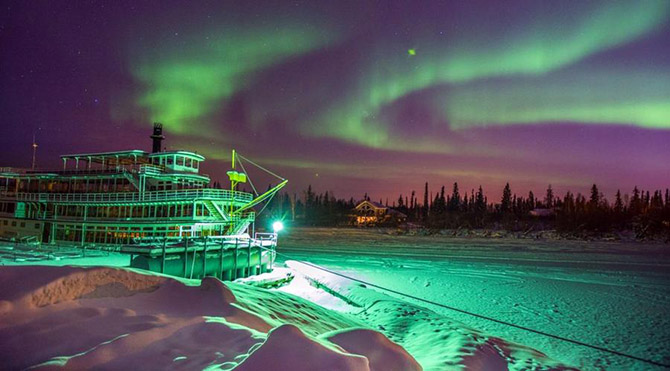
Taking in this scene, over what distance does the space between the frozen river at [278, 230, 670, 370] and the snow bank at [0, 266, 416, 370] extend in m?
10.7

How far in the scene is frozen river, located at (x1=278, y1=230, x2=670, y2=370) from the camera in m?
13.4

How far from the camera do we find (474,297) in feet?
67.9

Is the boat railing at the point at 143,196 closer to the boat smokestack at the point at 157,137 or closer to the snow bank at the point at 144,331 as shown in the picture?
the boat smokestack at the point at 157,137

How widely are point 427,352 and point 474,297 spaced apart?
1167 centimetres

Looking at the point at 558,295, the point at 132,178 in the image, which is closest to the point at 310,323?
the point at 558,295

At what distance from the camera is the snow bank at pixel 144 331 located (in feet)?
15.6

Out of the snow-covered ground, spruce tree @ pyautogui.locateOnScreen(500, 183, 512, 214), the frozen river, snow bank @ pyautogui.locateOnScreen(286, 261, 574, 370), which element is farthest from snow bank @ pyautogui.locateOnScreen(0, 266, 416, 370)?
spruce tree @ pyautogui.locateOnScreen(500, 183, 512, 214)

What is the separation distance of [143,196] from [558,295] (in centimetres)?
3358

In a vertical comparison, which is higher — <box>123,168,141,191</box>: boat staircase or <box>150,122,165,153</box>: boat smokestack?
<box>150,122,165,153</box>: boat smokestack

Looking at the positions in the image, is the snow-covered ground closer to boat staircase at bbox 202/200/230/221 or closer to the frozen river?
the frozen river

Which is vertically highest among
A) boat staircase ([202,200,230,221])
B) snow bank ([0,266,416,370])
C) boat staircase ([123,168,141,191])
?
boat staircase ([123,168,141,191])

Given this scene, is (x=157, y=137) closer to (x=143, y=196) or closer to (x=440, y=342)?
(x=143, y=196)

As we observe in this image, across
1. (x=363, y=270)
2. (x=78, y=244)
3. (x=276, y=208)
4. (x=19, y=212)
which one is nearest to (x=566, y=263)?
(x=363, y=270)

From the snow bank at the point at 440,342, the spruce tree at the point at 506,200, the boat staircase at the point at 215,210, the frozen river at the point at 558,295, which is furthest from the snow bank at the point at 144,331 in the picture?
the spruce tree at the point at 506,200
